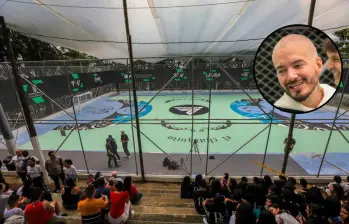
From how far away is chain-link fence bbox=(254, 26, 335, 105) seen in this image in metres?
2.79

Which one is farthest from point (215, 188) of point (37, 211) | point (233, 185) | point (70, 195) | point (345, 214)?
point (37, 211)

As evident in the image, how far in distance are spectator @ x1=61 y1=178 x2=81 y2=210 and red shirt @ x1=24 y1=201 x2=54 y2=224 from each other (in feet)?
4.09

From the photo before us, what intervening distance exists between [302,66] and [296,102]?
1.78ft

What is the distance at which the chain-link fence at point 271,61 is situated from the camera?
2.79 metres

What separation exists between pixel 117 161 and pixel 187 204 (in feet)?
17.0

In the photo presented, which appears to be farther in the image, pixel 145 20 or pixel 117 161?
pixel 117 161

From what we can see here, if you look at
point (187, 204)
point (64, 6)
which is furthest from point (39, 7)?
point (187, 204)

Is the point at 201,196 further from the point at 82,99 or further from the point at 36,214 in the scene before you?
the point at 82,99

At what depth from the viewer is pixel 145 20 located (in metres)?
7.28

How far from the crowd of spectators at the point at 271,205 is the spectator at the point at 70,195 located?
278 centimetres

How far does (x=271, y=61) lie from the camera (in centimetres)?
297

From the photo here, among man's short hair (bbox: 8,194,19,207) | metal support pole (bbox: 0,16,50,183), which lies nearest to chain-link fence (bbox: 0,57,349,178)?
metal support pole (bbox: 0,16,50,183)

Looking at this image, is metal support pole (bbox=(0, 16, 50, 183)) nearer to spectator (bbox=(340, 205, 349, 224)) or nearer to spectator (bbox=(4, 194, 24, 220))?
spectator (bbox=(4, 194, 24, 220))

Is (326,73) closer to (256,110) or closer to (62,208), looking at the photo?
(62,208)
